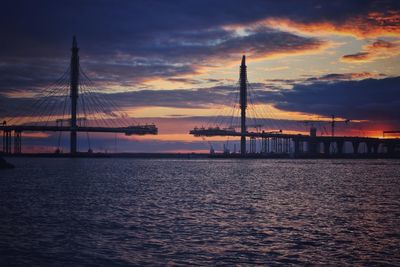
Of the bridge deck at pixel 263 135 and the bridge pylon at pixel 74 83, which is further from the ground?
the bridge pylon at pixel 74 83

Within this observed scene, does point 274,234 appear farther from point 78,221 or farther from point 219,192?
point 219,192

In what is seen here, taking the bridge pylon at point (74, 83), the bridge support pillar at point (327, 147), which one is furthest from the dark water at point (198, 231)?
the bridge support pillar at point (327, 147)

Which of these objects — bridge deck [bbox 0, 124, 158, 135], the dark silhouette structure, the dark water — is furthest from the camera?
the dark silhouette structure

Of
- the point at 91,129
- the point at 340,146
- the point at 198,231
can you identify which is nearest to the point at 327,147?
the point at 340,146

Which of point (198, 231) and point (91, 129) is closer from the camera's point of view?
point (198, 231)

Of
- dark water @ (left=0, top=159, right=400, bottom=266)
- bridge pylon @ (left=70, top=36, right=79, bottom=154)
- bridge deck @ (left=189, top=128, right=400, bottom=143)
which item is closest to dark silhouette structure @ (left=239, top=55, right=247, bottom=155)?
bridge deck @ (left=189, top=128, right=400, bottom=143)

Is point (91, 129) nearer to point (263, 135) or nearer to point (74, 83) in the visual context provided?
point (74, 83)

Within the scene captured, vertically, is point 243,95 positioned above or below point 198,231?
above

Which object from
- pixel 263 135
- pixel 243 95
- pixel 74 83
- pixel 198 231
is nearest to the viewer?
pixel 198 231

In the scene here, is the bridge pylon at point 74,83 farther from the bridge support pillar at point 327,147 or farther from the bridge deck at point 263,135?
the bridge support pillar at point 327,147

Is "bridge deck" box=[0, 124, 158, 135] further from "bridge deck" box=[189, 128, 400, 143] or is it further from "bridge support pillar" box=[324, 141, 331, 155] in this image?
"bridge support pillar" box=[324, 141, 331, 155]

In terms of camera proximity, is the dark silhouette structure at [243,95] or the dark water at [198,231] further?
the dark silhouette structure at [243,95]

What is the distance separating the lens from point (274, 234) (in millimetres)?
19312

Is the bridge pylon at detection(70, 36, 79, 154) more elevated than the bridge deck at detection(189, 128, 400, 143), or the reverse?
the bridge pylon at detection(70, 36, 79, 154)
